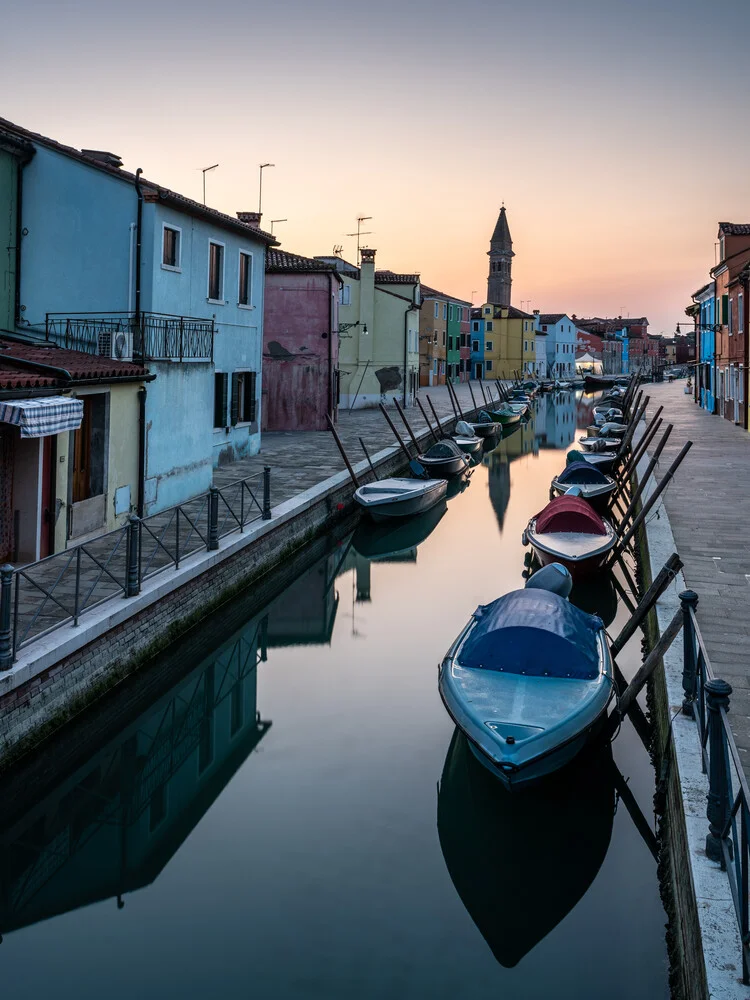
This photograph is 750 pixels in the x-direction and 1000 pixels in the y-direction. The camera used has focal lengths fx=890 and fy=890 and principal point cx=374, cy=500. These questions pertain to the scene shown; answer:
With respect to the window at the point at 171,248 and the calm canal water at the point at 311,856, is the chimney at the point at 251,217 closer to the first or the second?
the window at the point at 171,248

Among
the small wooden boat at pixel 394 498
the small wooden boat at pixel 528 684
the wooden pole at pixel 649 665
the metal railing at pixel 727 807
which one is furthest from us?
the small wooden boat at pixel 394 498

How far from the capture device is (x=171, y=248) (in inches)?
776

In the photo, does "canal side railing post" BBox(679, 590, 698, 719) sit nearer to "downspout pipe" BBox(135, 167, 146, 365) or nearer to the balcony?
the balcony

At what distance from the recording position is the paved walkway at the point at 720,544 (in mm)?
8797

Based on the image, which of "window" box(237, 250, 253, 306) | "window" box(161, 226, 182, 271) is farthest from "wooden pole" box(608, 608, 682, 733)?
"window" box(237, 250, 253, 306)

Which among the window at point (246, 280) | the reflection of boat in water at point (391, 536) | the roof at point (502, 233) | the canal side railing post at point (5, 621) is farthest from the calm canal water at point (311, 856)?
the roof at point (502, 233)

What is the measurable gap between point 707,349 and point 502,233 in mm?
72145

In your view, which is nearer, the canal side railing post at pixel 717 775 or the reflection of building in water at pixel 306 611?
the canal side railing post at pixel 717 775

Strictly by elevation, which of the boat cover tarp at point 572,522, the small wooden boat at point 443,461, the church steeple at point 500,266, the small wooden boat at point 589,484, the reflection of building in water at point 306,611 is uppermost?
the church steeple at point 500,266

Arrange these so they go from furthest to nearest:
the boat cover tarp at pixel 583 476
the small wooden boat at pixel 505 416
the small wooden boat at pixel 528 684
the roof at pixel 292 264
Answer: the small wooden boat at pixel 505 416 < the roof at pixel 292 264 < the boat cover tarp at pixel 583 476 < the small wooden boat at pixel 528 684

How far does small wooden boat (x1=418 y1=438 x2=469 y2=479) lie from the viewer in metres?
Answer: 28.7

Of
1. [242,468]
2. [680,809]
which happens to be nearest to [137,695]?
[680,809]

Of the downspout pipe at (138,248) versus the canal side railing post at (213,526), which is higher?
the downspout pipe at (138,248)

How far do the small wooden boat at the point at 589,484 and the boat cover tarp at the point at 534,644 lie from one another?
508 inches
